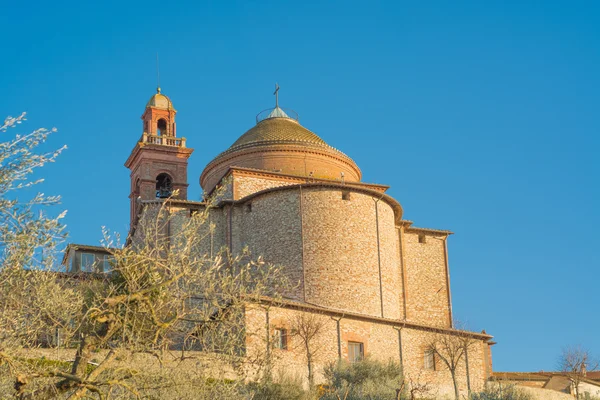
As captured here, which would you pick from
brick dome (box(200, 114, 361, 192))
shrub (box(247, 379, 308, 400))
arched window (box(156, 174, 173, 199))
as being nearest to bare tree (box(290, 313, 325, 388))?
shrub (box(247, 379, 308, 400))

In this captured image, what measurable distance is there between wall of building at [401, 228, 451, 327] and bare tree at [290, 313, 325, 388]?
6941 mm

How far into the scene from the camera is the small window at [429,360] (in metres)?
29.3

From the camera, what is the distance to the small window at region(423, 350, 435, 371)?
1154 inches

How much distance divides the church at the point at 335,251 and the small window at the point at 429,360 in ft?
0.13

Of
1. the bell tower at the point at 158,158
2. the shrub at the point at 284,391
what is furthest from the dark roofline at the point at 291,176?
the shrub at the point at 284,391

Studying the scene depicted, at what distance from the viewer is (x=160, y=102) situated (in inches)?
1619

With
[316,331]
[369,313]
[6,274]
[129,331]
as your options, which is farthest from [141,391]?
[369,313]

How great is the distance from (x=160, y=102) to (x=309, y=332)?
1873cm

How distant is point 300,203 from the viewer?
3123 centimetres

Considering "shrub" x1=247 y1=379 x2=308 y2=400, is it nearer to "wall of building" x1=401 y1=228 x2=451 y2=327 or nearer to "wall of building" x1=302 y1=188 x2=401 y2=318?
"wall of building" x1=302 y1=188 x2=401 y2=318

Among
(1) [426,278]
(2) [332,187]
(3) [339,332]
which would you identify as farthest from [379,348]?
(1) [426,278]

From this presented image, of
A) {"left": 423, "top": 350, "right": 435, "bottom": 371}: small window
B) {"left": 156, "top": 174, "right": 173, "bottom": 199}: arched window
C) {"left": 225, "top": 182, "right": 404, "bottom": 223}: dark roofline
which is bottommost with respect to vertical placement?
{"left": 423, "top": 350, "right": 435, "bottom": 371}: small window

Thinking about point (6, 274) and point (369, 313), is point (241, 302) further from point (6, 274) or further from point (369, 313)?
point (369, 313)

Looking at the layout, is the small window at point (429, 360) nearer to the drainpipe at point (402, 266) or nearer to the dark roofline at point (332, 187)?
the drainpipe at point (402, 266)
